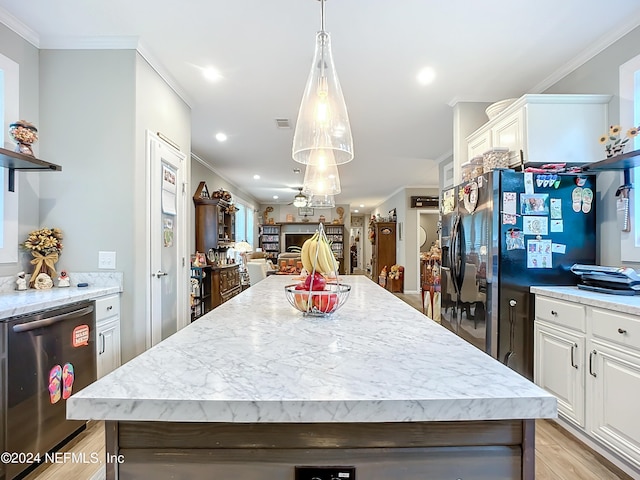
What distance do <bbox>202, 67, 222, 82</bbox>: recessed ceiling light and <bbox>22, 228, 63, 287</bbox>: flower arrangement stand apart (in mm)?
1737

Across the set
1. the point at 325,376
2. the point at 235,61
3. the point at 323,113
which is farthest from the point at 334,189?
the point at 325,376

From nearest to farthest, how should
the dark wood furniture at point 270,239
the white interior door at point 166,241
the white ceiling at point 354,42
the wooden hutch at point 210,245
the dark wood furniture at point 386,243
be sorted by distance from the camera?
the white ceiling at point 354,42
the white interior door at point 166,241
the wooden hutch at point 210,245
the dark wood furniture at point 386,243
the dark wood furniture at point 270,239

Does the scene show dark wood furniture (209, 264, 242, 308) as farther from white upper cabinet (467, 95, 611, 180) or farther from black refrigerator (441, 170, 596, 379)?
white upper cabinet (467, 95, 611, 180)

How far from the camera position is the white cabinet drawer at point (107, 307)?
7.57 feet

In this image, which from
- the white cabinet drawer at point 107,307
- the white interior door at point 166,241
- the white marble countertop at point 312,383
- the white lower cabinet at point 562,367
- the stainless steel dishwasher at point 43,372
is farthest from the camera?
the white interior door at point 166,241

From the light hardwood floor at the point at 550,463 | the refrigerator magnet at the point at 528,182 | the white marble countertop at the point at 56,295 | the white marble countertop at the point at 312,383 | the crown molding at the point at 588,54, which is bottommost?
the light hardwood floor at the point at 550,463

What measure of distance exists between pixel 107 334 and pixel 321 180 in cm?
208

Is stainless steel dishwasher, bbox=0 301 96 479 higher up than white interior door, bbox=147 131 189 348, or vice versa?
white interior door, bbox=147 131 189 348

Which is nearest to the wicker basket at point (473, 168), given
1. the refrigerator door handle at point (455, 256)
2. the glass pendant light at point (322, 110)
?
the refrigerator door handle at point (455, 256)

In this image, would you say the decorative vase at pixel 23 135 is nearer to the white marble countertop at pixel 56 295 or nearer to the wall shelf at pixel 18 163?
the wall shelf at pixel 18 163

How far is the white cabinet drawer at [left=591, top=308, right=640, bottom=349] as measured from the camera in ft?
5.64

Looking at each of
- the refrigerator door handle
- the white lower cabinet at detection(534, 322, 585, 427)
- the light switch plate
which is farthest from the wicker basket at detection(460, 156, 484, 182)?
the light switch plate

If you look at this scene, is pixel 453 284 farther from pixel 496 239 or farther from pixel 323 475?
pixel 323 475

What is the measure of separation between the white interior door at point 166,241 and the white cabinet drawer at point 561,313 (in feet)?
9.56
